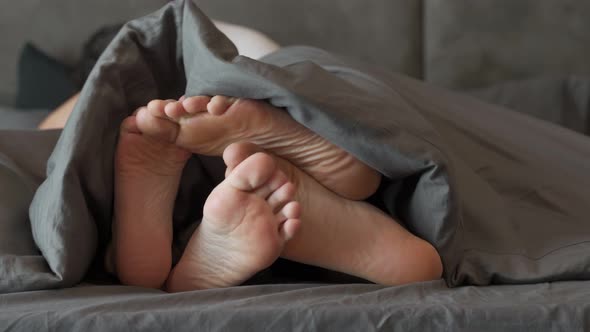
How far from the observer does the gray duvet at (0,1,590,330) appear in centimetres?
64

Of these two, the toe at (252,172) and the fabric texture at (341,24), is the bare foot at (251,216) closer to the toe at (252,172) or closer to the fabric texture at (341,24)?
the toe at (252,172)

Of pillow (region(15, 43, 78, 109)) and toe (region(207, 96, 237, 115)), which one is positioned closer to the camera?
toe (region(207, 96, 237, 115))

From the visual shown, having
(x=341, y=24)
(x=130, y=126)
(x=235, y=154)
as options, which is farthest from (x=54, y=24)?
(x=235, y=154)

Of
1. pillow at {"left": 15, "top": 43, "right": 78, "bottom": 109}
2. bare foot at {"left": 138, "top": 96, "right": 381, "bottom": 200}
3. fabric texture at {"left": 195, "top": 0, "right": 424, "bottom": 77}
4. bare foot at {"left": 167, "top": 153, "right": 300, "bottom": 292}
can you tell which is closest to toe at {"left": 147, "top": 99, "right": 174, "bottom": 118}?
bare foot at {"left": 138, "top": 96, "right": 381, "bottom": 200}

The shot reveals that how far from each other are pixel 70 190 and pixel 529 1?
1438 mm

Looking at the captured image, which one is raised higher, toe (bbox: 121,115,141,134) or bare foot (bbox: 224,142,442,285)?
toe (bbox: 121,115,141,134)

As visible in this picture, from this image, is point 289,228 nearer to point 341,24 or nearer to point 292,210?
point 292,210

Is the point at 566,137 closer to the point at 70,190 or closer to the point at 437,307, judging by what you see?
the point at 437,307

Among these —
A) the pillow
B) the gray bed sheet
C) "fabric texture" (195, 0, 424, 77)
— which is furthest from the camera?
"fabric texture" (195, 0, 424, 77)

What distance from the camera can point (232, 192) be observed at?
72 cm

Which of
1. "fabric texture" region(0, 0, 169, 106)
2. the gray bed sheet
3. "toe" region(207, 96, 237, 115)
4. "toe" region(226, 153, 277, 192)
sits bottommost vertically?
"fabric texture" region(0, 0, 169, 106)

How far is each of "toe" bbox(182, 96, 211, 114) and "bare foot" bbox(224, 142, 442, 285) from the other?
53mm

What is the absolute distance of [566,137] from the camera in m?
1.11

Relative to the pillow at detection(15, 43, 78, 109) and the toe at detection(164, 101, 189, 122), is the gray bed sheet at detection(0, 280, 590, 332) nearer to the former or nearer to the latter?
the toe at detection(164, 101, 189, 122)
